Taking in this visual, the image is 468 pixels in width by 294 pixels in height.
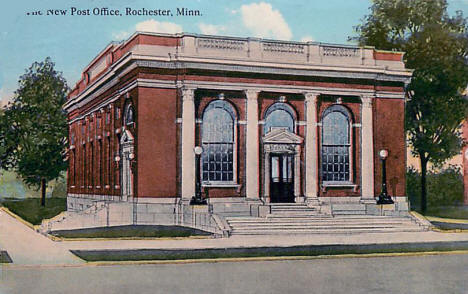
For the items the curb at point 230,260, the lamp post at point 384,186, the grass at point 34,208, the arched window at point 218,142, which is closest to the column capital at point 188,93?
the arched window at point 218,142

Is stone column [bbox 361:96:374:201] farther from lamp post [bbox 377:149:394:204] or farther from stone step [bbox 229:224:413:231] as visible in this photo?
stone step [bbox 229:224:413:231]

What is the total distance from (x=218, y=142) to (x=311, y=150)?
7.81ft

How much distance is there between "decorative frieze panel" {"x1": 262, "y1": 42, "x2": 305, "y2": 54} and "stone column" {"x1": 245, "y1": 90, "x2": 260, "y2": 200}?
203 centimetres

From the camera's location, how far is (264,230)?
51.2 ft

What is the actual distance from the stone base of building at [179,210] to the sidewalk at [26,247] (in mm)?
546

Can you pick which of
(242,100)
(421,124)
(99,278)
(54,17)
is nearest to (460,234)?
(421,124)

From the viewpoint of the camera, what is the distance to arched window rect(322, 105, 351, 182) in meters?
17.5

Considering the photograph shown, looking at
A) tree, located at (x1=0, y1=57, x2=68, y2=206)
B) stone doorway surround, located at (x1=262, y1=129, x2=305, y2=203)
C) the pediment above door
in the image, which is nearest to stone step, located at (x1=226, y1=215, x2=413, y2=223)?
stone doorway surround, located at (x1=262, y1=129, x2=305, y2=203)

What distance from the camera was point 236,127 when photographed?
18281 mm

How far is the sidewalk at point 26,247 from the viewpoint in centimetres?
1227

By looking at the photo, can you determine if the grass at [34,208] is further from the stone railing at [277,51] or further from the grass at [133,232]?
the stone railing at [277,51]

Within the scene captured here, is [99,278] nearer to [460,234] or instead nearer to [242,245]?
[242,245]

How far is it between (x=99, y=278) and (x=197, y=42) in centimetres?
630

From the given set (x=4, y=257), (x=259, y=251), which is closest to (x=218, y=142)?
(x=259, y=251)
